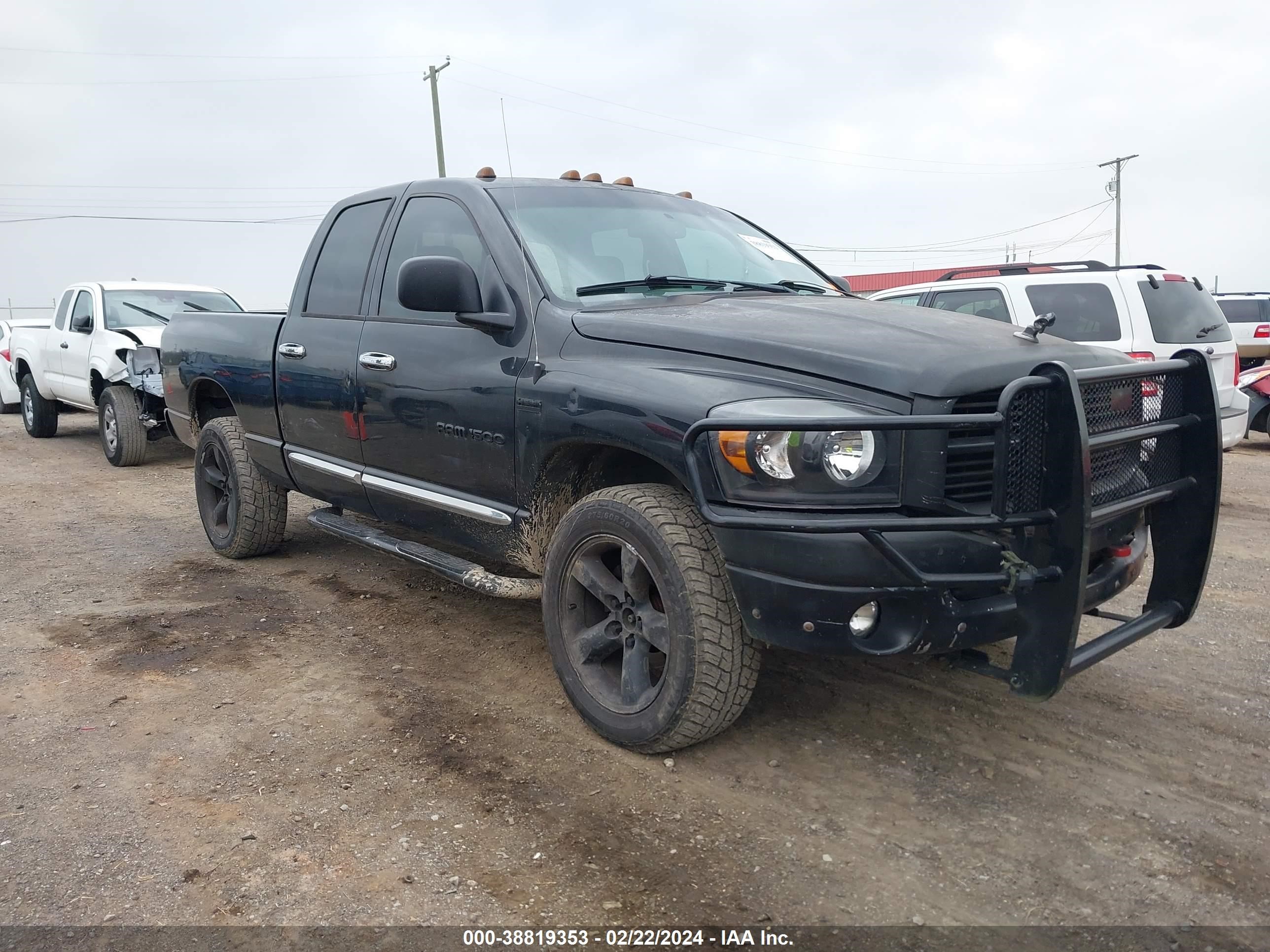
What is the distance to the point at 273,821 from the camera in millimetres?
2846

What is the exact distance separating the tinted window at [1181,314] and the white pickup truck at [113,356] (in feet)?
26.7

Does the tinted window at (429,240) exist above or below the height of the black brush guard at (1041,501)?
above

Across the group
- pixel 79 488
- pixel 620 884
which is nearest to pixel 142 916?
pixel 620 884

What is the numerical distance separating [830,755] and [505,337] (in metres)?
1.84

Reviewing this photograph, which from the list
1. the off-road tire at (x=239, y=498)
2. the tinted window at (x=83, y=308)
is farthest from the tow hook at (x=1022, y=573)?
the tinted window at (x=83, y=308)

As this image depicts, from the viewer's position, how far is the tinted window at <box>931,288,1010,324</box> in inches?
325

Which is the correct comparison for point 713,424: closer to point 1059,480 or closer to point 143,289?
point 1059,480

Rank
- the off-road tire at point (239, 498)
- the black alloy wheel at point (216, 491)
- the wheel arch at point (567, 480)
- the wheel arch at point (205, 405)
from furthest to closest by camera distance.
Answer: the wheel arch at point (205, 405) < the black alloy wheel at point (216, 491) < the off-road tire at point (239, 498) < the wheel arch at point (567, 480)

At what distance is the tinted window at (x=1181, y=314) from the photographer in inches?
300

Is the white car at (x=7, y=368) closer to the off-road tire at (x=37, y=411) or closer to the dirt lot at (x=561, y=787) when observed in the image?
the off-road tire at (x=37, y=411)

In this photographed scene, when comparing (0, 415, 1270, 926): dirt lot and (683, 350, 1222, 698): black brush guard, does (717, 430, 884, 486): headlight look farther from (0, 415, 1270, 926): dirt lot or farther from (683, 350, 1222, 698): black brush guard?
(0, 415, 1270, 926): dirt lot

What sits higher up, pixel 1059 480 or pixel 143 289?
pixel 143 289

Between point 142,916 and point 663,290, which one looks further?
point 663,290

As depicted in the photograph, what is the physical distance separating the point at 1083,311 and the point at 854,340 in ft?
18.8
